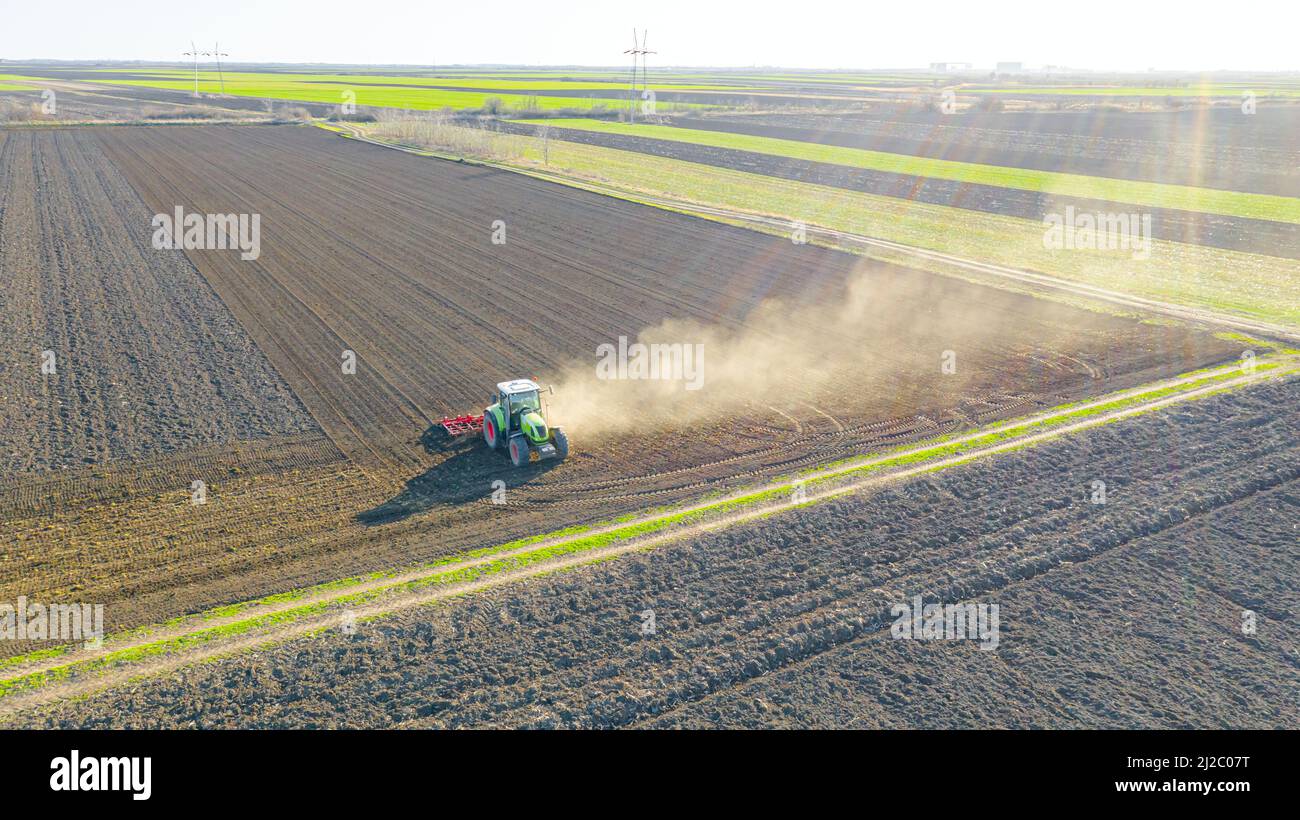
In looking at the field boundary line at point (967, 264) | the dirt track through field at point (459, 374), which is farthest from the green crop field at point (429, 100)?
the dirt track through field at point (459, 374)

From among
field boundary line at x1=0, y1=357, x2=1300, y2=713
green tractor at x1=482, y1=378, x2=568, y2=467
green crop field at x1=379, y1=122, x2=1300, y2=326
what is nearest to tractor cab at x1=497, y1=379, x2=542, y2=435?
green tractor at x1=482, y1=378, x2=568, y2=467

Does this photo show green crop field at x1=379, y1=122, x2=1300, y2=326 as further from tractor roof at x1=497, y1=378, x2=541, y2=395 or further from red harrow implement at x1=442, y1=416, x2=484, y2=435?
red harrow implement at x1=442, y1=416, x2=484, y2=435

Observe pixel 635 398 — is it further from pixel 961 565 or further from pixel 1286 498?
pixel 1286 498

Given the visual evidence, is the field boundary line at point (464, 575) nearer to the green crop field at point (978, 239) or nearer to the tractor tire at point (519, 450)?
the tractor tire at point (519, 450)

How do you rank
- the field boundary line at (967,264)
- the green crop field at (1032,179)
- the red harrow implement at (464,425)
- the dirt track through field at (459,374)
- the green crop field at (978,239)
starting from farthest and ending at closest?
1. the green crop field at (1032,179)
2. the green crop field at (978,239)
3. the field boundary line at (967,264)
4. the red harrow implement at (464,425)
5. the dirt track through field at (459,374)

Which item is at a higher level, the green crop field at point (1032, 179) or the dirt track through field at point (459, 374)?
the green crop field at point (1032, 179)
